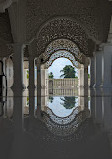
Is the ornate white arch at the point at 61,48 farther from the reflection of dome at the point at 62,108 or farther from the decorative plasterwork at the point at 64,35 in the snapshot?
the reflection of dome at the point at 62,108

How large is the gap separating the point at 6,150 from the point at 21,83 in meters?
8.34

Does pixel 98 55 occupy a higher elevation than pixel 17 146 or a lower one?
higher

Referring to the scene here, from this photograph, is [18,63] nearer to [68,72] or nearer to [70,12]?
[70,12]

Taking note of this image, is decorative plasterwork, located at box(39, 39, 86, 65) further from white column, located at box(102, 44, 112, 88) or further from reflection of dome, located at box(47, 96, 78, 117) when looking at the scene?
reflection of dome, located at box(47, 96, 78, 117)

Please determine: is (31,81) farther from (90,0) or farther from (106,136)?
(106,136)

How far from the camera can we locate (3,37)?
10.1m

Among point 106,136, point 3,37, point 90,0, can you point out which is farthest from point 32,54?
point 106,136

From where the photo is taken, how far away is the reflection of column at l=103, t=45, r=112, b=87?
9.22 meters

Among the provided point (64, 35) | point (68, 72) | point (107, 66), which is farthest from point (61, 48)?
point (68, 72)

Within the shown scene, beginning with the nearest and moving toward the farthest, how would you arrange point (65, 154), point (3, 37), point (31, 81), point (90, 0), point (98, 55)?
point (65, 154)
point (90, 0)
point (3, 37)
point (98, 55)
point (31, 81)

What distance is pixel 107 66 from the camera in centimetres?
933

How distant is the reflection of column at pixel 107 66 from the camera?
9.22 meters

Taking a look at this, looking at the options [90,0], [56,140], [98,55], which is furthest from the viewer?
[98,55]

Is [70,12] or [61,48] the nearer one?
[70,12]
